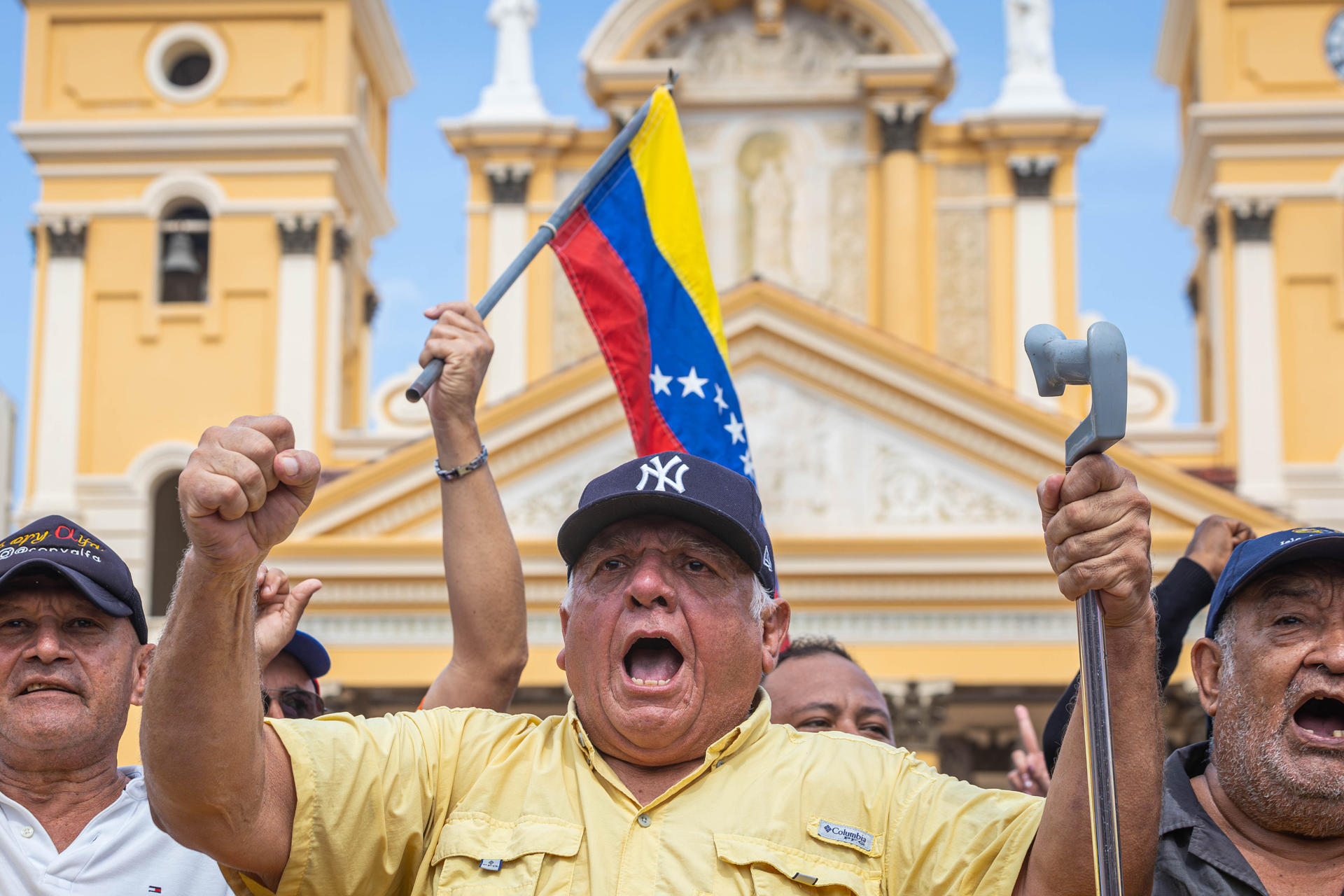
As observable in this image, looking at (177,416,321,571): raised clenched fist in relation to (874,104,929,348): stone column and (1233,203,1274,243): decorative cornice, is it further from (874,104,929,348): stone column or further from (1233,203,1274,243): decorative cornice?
(1233,203,1274,243): decorative cornice

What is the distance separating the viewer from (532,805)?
9.53 ft

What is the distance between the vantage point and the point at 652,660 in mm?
2996

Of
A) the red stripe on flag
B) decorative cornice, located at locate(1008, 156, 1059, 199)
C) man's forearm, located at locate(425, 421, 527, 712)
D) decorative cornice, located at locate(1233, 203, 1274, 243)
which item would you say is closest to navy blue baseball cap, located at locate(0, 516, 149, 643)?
man's forearm, located at locate(425, 421, 527, 712)

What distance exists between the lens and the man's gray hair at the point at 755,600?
3094 mm

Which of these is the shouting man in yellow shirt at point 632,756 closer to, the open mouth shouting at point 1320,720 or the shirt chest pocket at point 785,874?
the shirt chest pocket at point 785,874

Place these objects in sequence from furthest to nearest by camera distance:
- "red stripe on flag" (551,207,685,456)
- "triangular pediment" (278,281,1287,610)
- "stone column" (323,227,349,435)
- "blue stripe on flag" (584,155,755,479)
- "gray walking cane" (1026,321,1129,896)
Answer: "stone column" (323,227,349,435)
"triangular pediment" (278,281,1287,610)
"red stripe on flag" (551,207,685,456)
"blue stripe on flag" (584,155,755,479)
"gray walking cane" (1026,321,1129,896)

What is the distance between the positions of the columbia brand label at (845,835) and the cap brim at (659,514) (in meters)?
0.51

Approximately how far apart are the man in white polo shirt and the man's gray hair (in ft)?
3.14

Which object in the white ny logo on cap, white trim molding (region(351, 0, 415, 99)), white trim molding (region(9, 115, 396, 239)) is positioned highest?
white trim molding (region(351, 0, 415, 99))

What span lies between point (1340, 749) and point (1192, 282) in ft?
86.0

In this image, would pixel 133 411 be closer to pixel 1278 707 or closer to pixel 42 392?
pixel 42 392

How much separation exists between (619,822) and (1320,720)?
4.51 ft

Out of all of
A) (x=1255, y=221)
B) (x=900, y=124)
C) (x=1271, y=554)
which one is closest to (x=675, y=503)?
(x=1271, y=554)

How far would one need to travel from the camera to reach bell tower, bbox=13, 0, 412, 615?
939 inches
